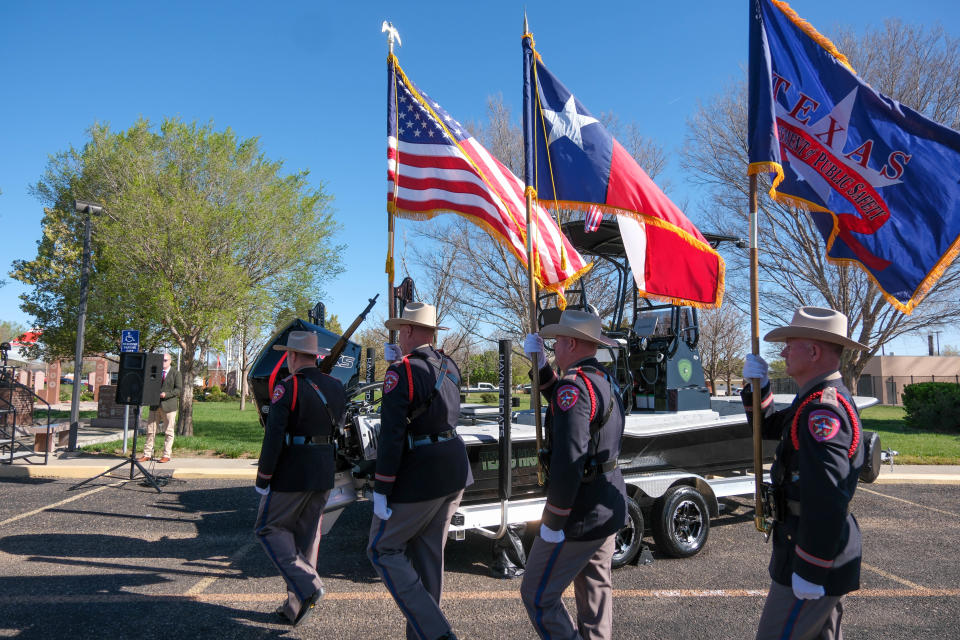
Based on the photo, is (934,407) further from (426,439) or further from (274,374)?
(426,439)

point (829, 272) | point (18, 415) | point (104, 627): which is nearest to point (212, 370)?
point (18, 415)

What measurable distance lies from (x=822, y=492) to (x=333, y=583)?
404 cm

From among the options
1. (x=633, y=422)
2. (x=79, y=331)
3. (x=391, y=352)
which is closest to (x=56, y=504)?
(x=391, y=352)

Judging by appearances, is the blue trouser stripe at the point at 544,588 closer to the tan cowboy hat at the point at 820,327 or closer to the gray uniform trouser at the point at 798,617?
the gray uniform trouser at the point at 798,617

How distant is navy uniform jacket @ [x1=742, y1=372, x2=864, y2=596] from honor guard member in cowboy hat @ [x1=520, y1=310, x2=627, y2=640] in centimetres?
84

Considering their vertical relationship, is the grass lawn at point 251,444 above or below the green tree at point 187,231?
below

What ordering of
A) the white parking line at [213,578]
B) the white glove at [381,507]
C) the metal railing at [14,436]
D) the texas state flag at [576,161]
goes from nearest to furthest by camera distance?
1. the white glove at [381,507]
2. the white parking line at [213,578]
3. the texas state flag at [576,161]
4. the metal railing at [14,436]

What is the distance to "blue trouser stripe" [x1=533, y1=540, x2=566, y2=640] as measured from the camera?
3.08m

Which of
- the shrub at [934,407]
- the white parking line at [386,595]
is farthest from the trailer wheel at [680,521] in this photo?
the shrub at [934,407]

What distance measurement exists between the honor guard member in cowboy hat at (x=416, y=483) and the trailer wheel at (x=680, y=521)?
270cm

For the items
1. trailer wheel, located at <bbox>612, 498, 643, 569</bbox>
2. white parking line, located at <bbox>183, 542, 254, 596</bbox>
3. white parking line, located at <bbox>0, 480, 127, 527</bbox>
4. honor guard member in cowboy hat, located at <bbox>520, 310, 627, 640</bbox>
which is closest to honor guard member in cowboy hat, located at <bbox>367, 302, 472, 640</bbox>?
honor guard member in cowboy hat, located at <bbox>520, 310, 627, 640</bbox>

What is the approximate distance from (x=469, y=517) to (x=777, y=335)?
291 centimetres

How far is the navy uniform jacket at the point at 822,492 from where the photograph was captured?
8.21 feet

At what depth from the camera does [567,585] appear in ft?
10.4
